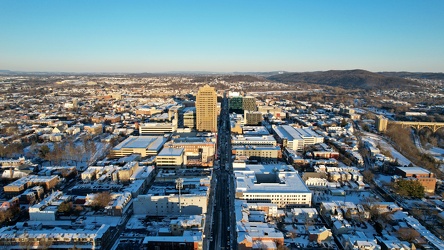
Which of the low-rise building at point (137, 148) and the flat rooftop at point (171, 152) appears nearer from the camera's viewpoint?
the flat rooftop at point (171, 152)

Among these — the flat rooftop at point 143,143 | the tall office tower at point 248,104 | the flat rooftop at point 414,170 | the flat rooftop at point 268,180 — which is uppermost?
the tall office tower at point 248,104

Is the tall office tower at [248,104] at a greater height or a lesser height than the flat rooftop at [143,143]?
greater

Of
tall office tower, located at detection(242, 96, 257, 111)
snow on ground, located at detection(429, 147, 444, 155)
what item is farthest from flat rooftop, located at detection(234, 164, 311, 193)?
tall office tower, located at detection(242, 96, 257, 111)

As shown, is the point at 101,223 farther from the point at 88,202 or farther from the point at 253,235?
the point at 253,235

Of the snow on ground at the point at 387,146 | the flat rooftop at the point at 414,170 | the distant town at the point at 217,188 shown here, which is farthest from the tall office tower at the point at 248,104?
the flat rooftop at the point at 414,170

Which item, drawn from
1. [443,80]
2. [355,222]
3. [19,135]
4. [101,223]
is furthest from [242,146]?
[443,80]

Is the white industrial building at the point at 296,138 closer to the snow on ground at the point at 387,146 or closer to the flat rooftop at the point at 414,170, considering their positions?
the snow on ground at the point at 387,146

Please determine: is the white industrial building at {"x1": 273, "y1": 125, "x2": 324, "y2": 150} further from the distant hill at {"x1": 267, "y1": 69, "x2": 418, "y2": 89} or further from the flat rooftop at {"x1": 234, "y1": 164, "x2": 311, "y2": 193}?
the distant hill at {"x1": 267, "y1": 69, "x2": 418, "y2": 89}
